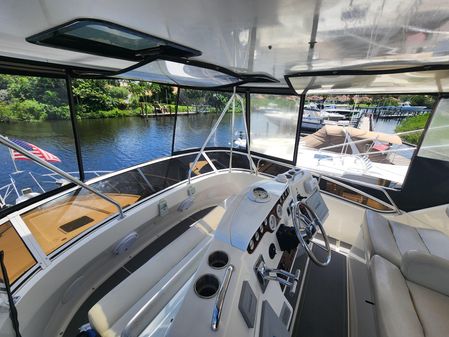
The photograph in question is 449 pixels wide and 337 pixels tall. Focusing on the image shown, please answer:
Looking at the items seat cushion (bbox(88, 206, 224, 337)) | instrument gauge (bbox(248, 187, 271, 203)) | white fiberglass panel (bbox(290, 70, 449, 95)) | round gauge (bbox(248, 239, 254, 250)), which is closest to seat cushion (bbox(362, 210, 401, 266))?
instrument gauge (bbox(248, 187, 271, 203))

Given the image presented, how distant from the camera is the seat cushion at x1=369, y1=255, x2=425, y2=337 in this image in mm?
1030

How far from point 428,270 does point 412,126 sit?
308 cm

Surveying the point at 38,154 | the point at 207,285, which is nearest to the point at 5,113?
the point at 38,154

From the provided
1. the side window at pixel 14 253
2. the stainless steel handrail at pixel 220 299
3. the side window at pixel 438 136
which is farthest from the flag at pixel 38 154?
the side window at pixel 438 136

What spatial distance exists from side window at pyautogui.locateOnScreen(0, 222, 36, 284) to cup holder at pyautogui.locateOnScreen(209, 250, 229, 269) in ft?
3.99

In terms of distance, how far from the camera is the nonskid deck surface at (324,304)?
146cm

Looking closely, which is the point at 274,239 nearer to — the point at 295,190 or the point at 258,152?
the point at 295,190

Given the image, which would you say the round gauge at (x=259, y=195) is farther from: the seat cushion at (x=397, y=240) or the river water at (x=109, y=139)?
the river water at (x=109, y=139)

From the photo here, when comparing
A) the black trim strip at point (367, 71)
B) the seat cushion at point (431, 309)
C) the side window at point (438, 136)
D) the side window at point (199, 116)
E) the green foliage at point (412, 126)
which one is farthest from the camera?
the side window at point (199, 116)

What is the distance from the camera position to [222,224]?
1207 mm

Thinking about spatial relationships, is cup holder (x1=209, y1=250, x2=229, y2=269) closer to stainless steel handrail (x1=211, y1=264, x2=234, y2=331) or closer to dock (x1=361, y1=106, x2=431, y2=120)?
stainless steel handrail (x1=211, y1=264, x2=234, y2=331)

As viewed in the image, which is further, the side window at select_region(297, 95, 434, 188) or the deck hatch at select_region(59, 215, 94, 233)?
the side window at select_region(297, 95, 434, 188)

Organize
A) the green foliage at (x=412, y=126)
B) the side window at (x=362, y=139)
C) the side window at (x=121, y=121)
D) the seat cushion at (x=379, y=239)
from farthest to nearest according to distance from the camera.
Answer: the side window at (x=362, y=139)
the green foliage at (x=412, y=126)
the side window at (x=121, y=121)
the seat cushion at (x=379, y=239)

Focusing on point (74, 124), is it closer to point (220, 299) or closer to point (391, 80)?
point (220, 299)
